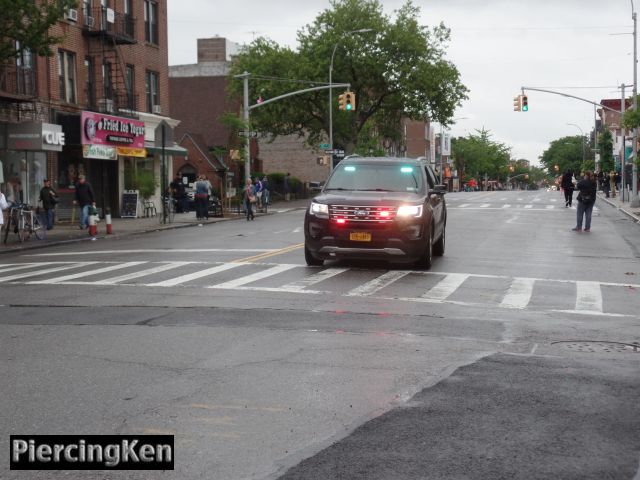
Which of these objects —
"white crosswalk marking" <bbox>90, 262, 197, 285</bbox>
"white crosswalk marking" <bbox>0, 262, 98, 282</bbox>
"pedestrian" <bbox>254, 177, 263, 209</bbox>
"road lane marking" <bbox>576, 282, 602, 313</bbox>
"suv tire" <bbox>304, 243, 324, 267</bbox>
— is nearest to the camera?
"road lane marking" <bbox>576, 282, 602, 313</bbox>

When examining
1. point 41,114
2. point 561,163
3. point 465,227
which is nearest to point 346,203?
point 465,227

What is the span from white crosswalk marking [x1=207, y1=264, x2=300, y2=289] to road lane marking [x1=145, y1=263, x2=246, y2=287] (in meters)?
0.74

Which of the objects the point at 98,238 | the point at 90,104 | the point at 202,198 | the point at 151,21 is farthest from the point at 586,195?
the point at 151,21

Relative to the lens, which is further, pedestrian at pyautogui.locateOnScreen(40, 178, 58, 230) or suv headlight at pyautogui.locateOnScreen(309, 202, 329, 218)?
pedestrian at pyautogui.locateOnScreen(40, 178, 58, 230)

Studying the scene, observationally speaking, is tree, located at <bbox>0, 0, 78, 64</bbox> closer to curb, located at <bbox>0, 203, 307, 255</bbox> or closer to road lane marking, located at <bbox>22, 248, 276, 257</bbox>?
curb, located at <bbox>0, 203, 307, 255</bbox>

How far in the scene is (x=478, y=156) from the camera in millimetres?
177500

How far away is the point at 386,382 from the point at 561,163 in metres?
187

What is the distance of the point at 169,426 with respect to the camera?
5.91 meters

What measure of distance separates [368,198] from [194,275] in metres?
3.28

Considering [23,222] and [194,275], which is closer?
[194,275]

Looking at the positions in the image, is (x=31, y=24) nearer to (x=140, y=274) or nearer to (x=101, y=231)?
(x=101, y=231)

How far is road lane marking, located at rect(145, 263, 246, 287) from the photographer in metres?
13.9

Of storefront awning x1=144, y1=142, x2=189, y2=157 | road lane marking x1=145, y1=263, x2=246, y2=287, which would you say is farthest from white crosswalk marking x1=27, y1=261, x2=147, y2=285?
storefront awning x1=144, y1=142, x2=189, y2=157

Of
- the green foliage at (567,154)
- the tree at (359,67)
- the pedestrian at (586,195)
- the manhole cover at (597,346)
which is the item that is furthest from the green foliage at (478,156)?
the manhole cover at (597,346)
